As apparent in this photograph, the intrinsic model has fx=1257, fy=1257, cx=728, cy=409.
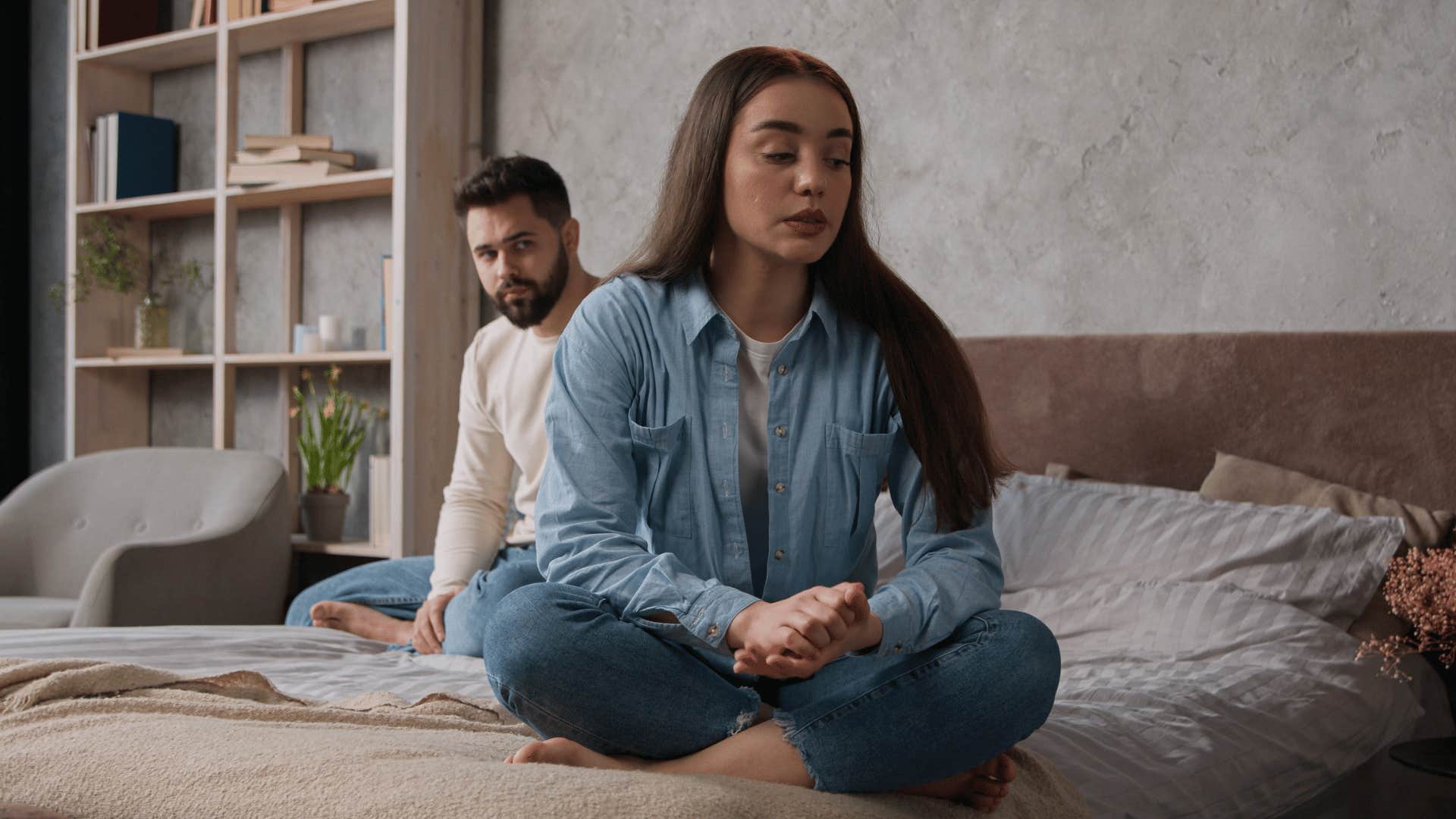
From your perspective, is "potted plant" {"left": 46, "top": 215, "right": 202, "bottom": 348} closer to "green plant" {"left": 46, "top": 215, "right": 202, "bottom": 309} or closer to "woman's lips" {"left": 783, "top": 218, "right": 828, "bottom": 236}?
"green plant" {"left": 46, "top": 215, "right": 202, "bottom": 309}

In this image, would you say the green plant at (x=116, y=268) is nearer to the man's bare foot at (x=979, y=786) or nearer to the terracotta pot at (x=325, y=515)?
the terracotta pot at (x=325, y=515)

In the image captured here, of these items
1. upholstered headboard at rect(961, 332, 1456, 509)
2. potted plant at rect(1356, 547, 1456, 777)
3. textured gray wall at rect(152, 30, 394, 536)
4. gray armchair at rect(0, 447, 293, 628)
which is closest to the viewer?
potted plant at rect(1356, 547, 1456, 777)

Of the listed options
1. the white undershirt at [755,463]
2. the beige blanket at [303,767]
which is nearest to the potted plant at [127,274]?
the beige blanket at [303,767]

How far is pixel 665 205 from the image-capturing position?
5.22ft

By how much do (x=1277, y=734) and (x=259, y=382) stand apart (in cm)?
346

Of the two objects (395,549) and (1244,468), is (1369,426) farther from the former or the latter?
(395,549)

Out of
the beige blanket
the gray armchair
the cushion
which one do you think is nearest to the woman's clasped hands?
the beige blanket

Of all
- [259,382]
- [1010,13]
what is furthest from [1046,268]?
[259,382]

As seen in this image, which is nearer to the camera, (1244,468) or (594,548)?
(594,548)

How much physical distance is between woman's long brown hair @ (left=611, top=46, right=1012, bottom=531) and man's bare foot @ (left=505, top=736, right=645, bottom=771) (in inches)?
17.8

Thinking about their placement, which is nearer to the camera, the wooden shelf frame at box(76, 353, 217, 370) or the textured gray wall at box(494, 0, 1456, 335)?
Answer: the textured gray wall at box(494, 0, 1456, 335)

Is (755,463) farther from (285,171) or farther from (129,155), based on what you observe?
(129,155)

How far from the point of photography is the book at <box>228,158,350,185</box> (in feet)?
12.4

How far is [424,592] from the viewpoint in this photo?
2.64 m
